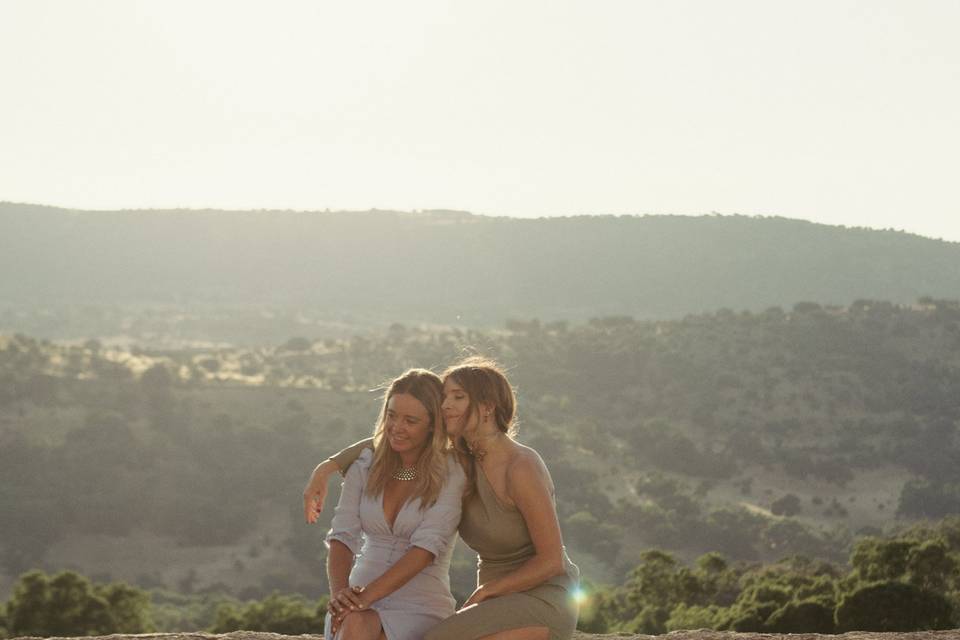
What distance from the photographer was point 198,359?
5422 cm

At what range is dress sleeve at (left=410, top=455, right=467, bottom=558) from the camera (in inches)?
216

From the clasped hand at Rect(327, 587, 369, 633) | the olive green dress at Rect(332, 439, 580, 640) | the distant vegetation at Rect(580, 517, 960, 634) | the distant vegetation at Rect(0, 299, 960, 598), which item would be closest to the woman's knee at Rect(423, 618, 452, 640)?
the olive green dress at Rect(332, 439, 580, 640)

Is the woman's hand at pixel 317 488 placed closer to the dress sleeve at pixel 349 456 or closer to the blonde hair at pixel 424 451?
the dress sleeve at pixel 349 456

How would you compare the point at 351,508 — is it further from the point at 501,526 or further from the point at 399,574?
the point at 501,526

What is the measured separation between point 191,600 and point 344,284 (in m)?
77.4

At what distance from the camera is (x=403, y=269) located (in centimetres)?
10506

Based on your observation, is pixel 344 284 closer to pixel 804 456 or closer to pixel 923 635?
pixel 804 456

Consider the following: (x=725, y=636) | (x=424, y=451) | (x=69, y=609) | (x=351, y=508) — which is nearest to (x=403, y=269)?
(x=69, y=609)

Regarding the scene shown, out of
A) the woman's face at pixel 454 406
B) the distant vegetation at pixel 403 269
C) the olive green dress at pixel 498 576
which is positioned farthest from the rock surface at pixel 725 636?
the distant vegetation at pixel 403 269

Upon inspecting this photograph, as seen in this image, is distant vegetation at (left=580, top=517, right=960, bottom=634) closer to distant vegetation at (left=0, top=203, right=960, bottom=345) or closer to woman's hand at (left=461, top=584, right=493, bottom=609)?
woman's hand at (left=461, top=584, right=493, bottom=609)

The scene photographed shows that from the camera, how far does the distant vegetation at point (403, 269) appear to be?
90875 millimetres

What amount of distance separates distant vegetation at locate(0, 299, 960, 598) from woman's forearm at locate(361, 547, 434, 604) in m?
22.2

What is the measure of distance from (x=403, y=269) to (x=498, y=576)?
99.8m

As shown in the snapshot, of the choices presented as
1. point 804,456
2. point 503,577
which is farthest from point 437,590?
point 804,456
